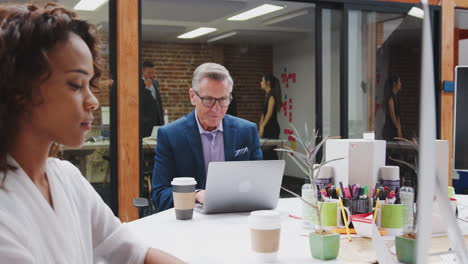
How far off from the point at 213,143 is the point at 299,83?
25.8ft

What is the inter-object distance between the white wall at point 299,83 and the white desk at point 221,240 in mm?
7745

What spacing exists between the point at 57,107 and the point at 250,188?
1.22 metres

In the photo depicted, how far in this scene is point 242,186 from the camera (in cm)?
209

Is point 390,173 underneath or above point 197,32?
underneath

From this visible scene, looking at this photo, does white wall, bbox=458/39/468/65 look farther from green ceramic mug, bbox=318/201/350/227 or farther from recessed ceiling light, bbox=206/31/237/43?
green ceramic mug, bbox=318/201/350/227

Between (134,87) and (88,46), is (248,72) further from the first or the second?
(88,46)

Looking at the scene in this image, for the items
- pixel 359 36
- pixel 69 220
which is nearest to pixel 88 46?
pixel 69 220

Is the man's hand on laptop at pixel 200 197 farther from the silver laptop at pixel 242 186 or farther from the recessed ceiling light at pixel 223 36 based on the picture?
the recessed ceiling light at pixel 223 36

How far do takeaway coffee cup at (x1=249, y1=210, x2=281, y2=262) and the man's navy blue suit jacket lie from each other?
4.27ft

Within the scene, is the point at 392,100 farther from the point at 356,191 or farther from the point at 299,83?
the point at 299,83

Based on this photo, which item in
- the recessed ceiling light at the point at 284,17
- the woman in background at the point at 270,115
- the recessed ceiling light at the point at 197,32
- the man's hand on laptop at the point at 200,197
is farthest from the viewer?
the recessed ceiling light at the point at 197,32

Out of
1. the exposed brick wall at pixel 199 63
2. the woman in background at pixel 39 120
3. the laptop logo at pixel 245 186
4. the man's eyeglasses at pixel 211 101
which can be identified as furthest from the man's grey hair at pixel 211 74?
the exposed brick wall at pixel 199 63

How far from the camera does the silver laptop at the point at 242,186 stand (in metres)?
2.01

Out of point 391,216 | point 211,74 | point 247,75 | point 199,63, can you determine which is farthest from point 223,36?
point 391,216
